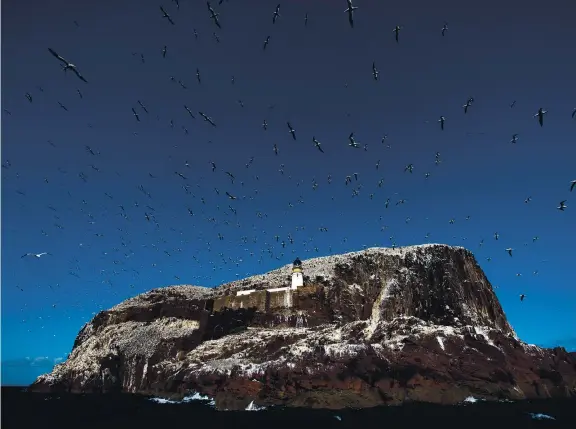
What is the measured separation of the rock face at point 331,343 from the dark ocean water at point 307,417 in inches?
138

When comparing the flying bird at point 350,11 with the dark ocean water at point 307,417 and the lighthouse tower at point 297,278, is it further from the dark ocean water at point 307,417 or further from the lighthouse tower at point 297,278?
the lighthouse tower at point 297,278

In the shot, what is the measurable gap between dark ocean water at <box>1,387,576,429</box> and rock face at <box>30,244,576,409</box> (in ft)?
11.5

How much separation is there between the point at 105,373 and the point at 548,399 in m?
76.9

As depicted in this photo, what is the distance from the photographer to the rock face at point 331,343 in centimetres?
5103

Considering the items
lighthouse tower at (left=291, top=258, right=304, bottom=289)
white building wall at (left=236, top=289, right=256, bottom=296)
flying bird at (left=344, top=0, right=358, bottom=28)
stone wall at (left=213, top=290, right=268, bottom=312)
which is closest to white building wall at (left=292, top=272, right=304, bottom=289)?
lighthouse tower at (left=291, top=258, right=304, bottom=289)

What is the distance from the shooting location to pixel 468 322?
87188mm

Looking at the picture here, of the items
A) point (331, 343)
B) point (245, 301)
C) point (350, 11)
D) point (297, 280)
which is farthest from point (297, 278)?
point (350, 11)

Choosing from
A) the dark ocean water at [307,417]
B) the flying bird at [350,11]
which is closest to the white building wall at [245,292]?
the dark ocean water at [307,417]

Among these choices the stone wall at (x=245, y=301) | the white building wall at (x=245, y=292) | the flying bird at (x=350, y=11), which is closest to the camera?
the flying bird at (x=350, y=11)

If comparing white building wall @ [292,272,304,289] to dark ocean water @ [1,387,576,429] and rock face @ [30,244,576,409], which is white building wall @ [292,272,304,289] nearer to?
rock face @ [30,244,576,409]

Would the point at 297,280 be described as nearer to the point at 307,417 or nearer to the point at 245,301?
the point at 245,301

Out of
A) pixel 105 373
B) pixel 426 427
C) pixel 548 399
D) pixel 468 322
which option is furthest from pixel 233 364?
pixel 468 322

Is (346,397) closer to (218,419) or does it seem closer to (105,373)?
(218,419)

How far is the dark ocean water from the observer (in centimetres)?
3841
